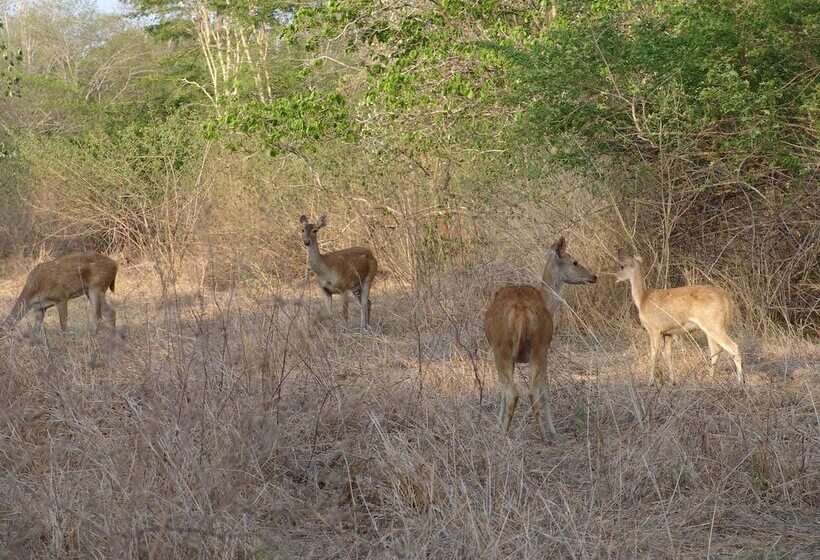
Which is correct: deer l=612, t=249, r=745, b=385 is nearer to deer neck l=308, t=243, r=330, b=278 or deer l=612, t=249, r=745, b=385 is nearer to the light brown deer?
deer neck l=308, t=243, r=330, b=278

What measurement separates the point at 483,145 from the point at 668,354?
5.70 m

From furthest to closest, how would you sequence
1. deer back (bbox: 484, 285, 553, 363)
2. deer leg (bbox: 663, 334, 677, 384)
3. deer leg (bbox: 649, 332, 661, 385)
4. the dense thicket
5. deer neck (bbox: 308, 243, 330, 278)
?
deer neck (bbox: 308, 243, 330, 278)
the dense thicket
deer leg (bbox: 649, 332, 661, 385)
deer leg (bbox: 663, 334, 677, 384)
deer back (bbox: 484, 285, 553, 363)

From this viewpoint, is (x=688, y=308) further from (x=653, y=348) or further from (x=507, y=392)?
(x=507, y=392)

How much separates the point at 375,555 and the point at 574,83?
21.1 ft

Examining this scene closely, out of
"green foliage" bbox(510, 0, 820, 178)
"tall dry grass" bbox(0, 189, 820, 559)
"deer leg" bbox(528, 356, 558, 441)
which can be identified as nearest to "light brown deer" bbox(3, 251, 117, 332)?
"tall dry grass" bbox(0, 189, 820, 559)

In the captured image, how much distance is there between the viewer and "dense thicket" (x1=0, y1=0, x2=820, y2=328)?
32.8 ft

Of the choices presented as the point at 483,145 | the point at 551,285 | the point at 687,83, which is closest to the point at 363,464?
the point at 551,285

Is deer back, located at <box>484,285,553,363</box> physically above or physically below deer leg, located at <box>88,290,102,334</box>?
above

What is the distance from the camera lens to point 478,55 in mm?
14875

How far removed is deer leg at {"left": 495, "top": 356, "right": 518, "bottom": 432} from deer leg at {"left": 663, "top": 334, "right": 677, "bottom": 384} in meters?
1.75

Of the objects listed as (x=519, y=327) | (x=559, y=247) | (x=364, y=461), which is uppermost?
(x=559, y=247)

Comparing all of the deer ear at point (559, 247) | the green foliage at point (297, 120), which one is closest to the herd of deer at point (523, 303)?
the deer ear at point (559, 247)

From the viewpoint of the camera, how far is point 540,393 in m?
6.86

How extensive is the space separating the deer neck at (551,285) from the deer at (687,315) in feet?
3.62
